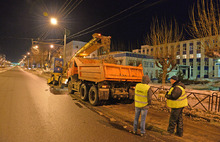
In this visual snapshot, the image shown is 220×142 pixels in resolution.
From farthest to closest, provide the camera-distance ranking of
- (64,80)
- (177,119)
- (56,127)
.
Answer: (64,80) < (56,127) < (177,119)

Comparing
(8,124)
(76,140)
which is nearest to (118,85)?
→ (76,140)

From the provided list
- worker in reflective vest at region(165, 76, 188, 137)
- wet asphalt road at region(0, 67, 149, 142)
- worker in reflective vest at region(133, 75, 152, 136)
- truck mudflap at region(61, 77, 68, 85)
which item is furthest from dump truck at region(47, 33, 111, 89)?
worker in reflective vest at region(165, 76, 188, 137)

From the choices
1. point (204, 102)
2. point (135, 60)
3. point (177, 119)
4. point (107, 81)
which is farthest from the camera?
point (135, 60)

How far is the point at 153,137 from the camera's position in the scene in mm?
3986

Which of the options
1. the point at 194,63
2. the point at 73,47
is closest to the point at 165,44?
the point at 194,63

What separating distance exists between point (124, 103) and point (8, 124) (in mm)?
5412

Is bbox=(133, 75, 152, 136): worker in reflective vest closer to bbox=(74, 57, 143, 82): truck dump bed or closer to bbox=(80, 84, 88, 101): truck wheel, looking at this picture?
bbox=(74, 57, 143, 82): truck dump bed

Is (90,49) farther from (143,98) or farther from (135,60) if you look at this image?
(135,60)

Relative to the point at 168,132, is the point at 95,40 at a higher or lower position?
higher

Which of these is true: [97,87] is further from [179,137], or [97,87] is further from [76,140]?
[179,137]

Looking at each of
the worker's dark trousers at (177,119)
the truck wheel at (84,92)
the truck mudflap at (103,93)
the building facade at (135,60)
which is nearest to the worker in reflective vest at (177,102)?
the worker's dark trousers at (177,119)

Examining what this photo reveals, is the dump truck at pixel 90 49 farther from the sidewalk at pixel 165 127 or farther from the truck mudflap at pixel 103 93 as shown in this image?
the sidewalk at pixel 165 127

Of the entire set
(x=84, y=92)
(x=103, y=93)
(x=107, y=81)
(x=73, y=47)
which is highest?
(x=73, y=47)


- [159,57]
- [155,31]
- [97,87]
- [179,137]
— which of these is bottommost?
[179,137]
